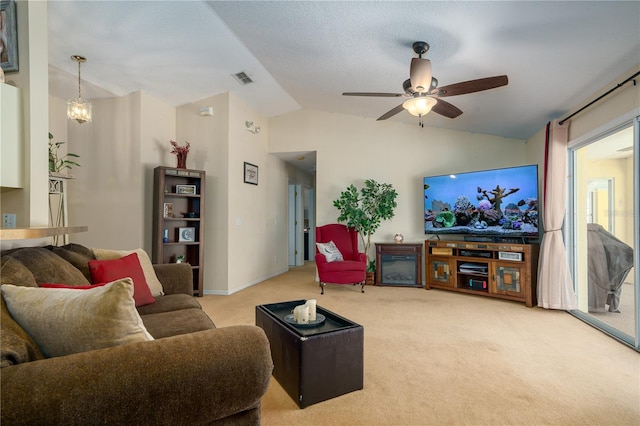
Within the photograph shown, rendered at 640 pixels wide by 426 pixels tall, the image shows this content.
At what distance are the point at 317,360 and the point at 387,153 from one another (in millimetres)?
4321

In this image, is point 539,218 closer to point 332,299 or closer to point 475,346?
point 475,346

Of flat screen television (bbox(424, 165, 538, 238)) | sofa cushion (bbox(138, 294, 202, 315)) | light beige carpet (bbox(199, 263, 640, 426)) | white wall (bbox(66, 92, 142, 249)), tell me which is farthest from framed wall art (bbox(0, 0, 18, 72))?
flat screen television (bbox(424, 165, 538, 238))

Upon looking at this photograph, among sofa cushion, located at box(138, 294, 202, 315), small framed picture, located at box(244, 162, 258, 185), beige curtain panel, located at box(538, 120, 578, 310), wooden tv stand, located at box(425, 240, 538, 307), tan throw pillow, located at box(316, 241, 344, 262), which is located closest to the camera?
sofa cushion, located at box(138, 294, 202, 315)

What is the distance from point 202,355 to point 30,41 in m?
2.39

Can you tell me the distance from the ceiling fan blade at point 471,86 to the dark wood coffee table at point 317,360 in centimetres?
199

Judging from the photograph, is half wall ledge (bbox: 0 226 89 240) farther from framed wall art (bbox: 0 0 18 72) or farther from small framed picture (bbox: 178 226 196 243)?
small framed picture (bbox: 178 226 196 243)

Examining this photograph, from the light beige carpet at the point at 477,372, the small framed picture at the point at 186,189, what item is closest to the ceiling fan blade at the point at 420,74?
the light beige carpet at the point at 477,372

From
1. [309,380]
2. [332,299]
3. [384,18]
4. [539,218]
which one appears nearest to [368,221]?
[332,299]

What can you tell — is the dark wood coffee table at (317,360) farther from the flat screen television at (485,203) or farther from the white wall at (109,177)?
the flat screen television at (485,203)

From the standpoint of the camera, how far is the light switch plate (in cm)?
205

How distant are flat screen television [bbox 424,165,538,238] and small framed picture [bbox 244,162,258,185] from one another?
9.14ft

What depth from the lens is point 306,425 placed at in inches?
66.6

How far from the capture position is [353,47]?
3.21 meters

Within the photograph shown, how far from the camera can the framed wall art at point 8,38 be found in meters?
2.06
